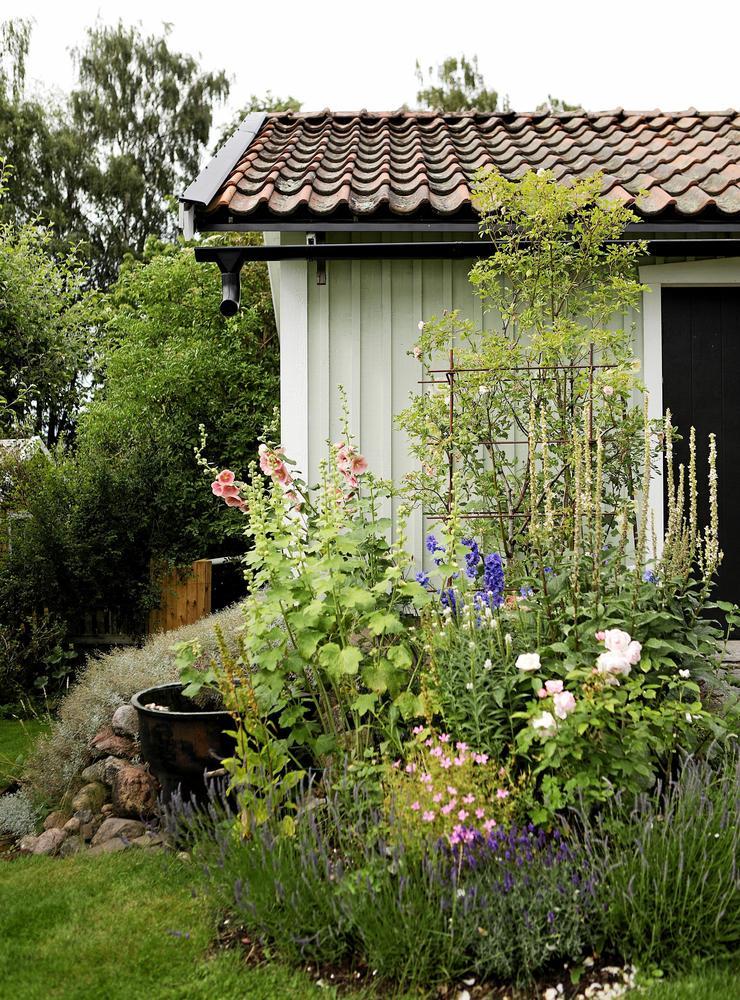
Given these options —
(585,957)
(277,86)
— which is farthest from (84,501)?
(277,86)

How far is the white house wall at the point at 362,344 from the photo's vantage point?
5.00 metres

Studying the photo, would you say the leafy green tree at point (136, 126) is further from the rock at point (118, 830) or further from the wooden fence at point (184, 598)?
the rock at point (118, 830)

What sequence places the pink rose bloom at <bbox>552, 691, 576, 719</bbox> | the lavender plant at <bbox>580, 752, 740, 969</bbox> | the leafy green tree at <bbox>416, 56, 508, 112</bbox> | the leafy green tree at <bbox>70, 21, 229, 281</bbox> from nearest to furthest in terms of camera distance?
the lavender plant at <bbox>580, 752, 740, 969</bbox>, the pink rose bloom at <bbox>552, 691, 576, 719</bbox>, the leafy green tree at <bbox>416, 56, 508, 112</bbox>, the leafy green tree at <bbox>70, 21, 229, 281</bbox>

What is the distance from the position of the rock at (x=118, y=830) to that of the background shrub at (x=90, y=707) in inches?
18.5

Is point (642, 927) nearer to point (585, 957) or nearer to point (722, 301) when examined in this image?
point (585, 957)

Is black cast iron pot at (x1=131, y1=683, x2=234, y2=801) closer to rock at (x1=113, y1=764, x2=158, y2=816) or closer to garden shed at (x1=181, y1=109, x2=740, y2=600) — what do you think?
rock at (x1=113, y1=764, x2=158, y2=816)

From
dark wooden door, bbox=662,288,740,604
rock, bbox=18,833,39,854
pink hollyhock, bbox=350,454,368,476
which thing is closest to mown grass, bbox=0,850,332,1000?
rock, bbox=18,833,39,854

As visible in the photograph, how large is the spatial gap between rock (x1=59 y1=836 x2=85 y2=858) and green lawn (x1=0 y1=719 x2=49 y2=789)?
0.80 m

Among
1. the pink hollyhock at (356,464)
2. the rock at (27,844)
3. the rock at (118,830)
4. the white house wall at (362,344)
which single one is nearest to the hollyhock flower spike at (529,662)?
the pink hollyhock at (356,464)

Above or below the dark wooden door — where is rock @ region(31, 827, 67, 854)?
below

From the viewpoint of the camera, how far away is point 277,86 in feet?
70.7

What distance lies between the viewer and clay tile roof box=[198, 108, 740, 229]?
4.76m

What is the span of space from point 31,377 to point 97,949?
387 inches

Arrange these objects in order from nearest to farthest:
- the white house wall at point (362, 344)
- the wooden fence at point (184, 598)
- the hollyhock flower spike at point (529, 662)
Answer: the hollyhock flower spike at point (529, 662) → the white house wall at point (362, 344) → the wooden fence at point (184, 598)
